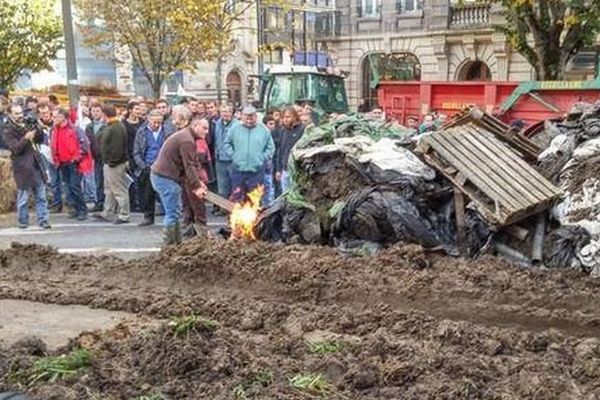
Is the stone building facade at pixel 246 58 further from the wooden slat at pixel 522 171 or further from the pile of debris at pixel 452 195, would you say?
the wooden slat at pixel 522 171

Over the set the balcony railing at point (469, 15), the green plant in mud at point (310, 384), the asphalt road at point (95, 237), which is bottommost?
the asphalt road at point (95, 237)

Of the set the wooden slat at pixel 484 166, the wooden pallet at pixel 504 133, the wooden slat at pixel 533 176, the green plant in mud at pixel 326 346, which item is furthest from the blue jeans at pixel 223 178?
the green plant in mud at pixel 326 346

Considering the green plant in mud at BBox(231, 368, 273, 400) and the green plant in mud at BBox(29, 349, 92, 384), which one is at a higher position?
the green plant in mud at BBox(29, 349, 92, 384)

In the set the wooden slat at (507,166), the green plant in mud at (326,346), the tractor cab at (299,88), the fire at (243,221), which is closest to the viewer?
the green plant in mud at (326,346)

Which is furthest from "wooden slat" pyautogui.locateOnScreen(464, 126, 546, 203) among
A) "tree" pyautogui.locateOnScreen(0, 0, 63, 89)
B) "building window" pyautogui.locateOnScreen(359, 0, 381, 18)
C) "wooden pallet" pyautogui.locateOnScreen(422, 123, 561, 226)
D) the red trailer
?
"building window" pyautogui.locateOnScreen(359, 0, 381, 18)

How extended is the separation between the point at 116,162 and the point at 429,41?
923 inches

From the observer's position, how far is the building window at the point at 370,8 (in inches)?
1367

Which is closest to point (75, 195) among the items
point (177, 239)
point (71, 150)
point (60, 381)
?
point (71, 150)

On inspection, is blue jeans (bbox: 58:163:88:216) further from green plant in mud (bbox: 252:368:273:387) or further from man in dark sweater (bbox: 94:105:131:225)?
green plant in mud (bbox: 252:368:273:387)

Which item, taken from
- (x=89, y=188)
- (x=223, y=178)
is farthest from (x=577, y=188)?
(x=89, y=188)

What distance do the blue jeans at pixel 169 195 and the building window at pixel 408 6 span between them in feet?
84.8

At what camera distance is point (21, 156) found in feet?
34.0

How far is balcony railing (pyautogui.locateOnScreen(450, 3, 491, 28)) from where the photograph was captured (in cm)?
2930

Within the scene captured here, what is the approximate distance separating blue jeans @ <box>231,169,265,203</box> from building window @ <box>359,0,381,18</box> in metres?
25.9
